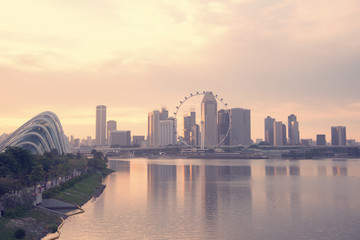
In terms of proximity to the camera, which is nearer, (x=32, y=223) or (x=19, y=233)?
(x=19, y=233)

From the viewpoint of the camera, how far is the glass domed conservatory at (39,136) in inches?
4219

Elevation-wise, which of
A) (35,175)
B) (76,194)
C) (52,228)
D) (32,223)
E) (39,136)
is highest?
(39,136)

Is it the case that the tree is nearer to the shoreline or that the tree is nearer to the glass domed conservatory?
the shoreline

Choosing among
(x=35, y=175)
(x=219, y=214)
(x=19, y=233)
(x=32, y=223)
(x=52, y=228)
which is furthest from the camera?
(x=219, y=214)

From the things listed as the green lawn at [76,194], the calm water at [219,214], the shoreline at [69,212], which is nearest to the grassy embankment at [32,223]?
the shoreline at [69,212]

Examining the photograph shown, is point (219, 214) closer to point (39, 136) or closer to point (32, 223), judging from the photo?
point (32, 223)

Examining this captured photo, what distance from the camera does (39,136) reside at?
111438mm

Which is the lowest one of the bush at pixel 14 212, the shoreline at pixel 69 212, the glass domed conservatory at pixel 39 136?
the shoreline at pixel 69 212


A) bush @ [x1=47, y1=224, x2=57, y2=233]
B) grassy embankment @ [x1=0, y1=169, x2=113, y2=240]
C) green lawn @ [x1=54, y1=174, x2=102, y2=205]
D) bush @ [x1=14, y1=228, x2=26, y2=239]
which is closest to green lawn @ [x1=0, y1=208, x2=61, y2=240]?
grassy embankment @ [x1=0, y1=169, x2=113, y2=240]

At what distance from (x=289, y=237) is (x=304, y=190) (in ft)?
140

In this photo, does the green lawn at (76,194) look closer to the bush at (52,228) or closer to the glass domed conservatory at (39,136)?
the bush at (52,228)

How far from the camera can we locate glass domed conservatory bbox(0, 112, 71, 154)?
10716 centimetres

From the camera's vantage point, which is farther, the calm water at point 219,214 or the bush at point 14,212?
the calm water at point 219,214

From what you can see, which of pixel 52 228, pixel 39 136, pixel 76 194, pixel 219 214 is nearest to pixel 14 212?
pixel 52 228
